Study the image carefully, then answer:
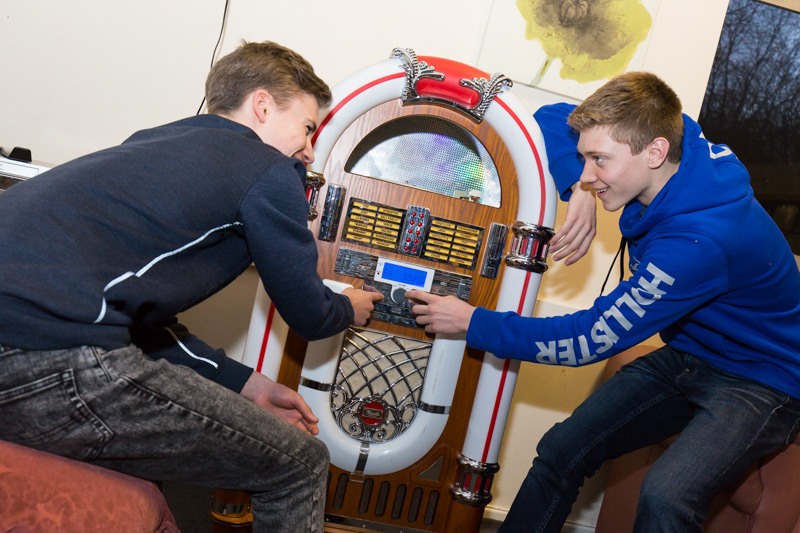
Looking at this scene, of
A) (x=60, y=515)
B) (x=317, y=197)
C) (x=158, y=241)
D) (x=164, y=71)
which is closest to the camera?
(x=60, y=515)

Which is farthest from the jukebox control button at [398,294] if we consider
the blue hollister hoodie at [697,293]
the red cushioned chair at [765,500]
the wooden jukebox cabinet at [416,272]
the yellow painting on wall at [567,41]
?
the red cushioned chair at [765,500]

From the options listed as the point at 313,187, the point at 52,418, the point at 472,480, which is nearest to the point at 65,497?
the point at 52,418

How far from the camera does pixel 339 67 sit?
2.23 meters

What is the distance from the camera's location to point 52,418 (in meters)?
1.10

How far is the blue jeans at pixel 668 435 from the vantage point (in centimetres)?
154

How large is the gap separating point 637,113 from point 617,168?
12cm

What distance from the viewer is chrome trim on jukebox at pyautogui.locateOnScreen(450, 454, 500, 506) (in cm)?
187

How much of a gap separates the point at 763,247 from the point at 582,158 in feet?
1.43

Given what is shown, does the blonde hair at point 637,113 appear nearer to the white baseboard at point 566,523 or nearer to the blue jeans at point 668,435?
the blue jeans at point 668,435

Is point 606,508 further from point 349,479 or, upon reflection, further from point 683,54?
point 683,54

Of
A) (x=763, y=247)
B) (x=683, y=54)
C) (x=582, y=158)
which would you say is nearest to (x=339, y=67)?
(x=582, y=158)

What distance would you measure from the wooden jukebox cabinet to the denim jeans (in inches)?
18.2

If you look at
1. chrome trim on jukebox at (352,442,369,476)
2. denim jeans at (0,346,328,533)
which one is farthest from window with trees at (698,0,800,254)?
denim jeans at (0,346,328,533)

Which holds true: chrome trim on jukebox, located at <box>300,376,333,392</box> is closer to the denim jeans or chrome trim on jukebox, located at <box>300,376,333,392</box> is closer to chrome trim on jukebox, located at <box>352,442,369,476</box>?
chrome trim on jukebox, located at <box>352,442,369,476</box>
